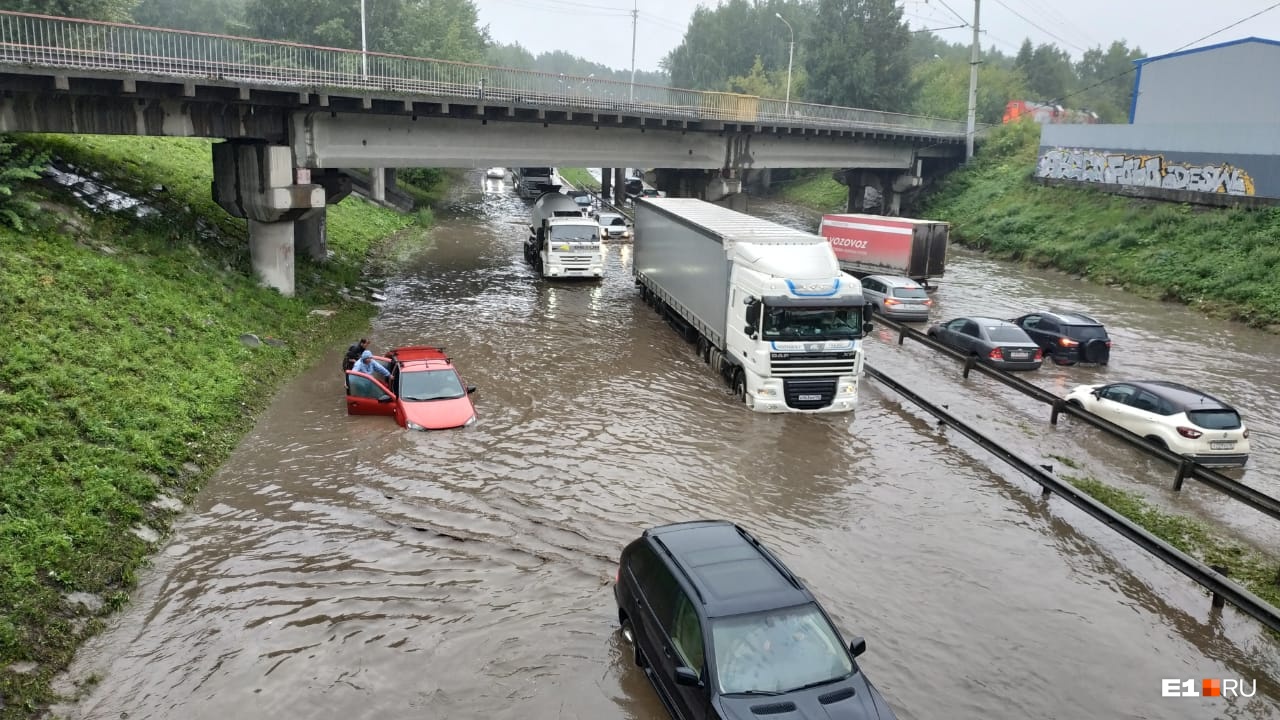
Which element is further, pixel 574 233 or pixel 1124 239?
pixel 1124 239

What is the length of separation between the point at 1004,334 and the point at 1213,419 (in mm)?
7298

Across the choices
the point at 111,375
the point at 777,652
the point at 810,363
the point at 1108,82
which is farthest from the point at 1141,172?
the point at 1108,82

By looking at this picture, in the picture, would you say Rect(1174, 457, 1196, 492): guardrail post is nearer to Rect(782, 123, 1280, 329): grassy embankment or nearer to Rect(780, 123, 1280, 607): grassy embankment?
Rect(780, 123, 1280, 607): grassy embankment

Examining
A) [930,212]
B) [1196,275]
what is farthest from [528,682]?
[930,212]

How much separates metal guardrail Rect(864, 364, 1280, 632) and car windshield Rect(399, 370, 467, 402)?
33.2 ft

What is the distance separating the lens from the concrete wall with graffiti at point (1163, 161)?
37.4 meters

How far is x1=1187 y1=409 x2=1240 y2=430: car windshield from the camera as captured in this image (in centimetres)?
1602

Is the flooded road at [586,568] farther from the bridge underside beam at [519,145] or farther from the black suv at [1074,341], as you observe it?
the bridge underside beam at [519,145]

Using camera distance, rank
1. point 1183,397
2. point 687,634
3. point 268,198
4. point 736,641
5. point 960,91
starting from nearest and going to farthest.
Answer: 1. point 736,641
2. point 687,634
3. point 1183,397
4. point 268,198
5. point 960,91

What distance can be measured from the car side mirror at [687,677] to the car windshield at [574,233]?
26166 mm

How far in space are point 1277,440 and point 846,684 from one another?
15.7 meters

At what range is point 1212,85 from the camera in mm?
44438

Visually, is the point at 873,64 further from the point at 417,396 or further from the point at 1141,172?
the point at 417,396

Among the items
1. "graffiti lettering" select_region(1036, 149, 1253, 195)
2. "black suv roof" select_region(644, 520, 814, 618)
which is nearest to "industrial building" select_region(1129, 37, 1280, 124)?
"graffiti lettering" select_region(1036, 149, 1253, 195)
